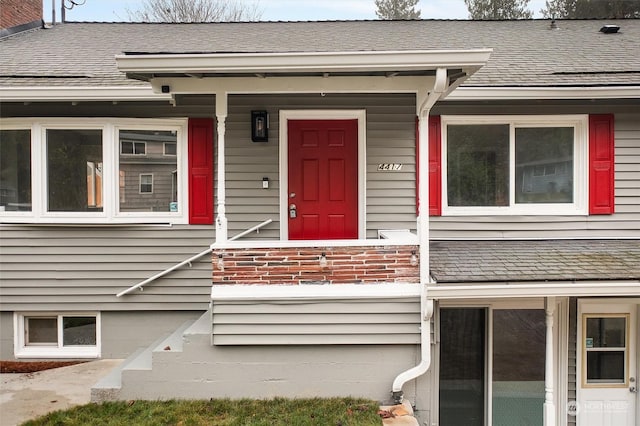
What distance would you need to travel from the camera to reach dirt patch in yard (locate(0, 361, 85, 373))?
5.06 meters

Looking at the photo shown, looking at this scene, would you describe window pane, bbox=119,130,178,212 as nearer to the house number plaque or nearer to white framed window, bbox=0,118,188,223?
white framed window, bbox=0,118,188,223

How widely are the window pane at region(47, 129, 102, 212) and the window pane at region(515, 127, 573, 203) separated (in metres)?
4.72

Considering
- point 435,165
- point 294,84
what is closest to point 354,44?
point 435,165

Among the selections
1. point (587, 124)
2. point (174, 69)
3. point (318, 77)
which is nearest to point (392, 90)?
point (318, 77)

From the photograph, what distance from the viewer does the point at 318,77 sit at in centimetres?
393

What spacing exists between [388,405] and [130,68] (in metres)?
3.59

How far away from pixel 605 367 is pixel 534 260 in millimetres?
1763

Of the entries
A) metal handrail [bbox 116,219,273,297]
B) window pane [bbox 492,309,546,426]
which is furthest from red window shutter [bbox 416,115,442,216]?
metal handrail [bbox 116,219,273,297]

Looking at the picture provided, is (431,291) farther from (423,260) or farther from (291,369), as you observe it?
(291,369)

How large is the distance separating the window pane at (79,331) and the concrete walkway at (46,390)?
31 cm

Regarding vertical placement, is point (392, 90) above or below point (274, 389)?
above

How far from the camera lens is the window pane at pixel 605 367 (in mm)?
4953

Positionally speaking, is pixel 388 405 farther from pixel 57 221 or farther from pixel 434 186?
pixel 57 221

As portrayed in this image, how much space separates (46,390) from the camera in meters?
4.32
